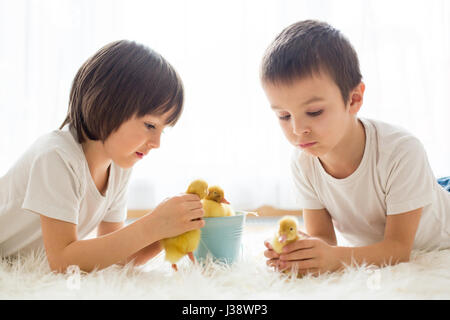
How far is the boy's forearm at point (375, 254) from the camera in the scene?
0.86 m

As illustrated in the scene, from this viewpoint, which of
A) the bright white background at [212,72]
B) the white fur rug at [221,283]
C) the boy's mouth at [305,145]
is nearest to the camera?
the white fur rug at [221,283]

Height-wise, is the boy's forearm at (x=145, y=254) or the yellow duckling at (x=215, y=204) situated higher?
the yellow duckling at (x=215, y=204)

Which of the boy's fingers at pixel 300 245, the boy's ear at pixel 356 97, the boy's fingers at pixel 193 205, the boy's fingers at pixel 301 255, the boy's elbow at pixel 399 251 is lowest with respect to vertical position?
the boy's elbow at pixel 399 251

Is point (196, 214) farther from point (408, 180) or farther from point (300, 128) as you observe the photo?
point (408, 180)

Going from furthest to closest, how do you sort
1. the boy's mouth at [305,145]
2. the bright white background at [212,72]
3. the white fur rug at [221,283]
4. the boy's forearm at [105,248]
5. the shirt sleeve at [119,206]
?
the bright white background at [212,72], the shirt sleeve at [119,206], the boy's mouth at [305,145], the boy's forearm at [105,248], the white fur rug at [221,283]

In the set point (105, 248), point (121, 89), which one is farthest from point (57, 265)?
point (121, 89)

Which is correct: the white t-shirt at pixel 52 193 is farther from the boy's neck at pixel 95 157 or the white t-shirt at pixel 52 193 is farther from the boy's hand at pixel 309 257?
the boy's hand at pixel 309 257

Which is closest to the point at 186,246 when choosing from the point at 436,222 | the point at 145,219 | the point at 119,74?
the point at 145,219

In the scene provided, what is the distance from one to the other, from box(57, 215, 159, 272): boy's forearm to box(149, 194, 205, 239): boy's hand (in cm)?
2

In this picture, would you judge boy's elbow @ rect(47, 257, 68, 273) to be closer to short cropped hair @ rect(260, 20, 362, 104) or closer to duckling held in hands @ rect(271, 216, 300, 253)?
duckling held in hands @ rect(271, 216, 300, 253)

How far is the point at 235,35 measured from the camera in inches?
82.7

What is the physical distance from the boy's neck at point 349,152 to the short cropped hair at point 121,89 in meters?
0.41

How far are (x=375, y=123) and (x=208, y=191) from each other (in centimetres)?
48

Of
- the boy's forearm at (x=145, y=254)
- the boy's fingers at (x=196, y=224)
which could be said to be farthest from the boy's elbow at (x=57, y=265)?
the boy's fingers at (x=196, y=224)
